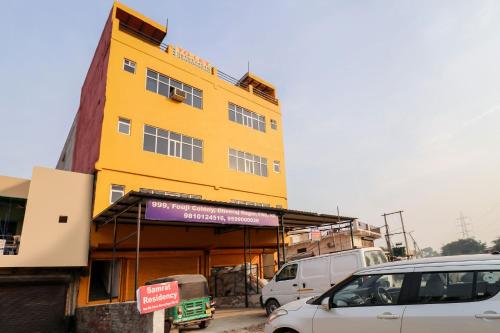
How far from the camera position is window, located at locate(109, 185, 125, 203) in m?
16.9

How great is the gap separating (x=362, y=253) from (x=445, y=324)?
723 centimetres

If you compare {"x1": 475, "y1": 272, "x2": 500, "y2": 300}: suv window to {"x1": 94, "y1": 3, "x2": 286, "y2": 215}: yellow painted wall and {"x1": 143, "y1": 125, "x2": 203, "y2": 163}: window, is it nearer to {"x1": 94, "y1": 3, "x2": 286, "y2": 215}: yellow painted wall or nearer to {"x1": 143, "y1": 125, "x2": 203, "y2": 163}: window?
{"x1": 94, "y1": 3, "x2": 286, "y2": 215}: yellow painted wall

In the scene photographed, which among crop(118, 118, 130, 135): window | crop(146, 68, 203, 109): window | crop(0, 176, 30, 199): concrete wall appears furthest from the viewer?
crop(146, 68, 203, 109): window

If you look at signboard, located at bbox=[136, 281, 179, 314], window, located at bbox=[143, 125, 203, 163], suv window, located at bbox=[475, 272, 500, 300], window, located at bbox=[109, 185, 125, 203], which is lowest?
signboard, located at bbox=[136, 281, 179, 314]

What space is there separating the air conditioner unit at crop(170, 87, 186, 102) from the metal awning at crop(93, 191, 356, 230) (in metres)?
7.60

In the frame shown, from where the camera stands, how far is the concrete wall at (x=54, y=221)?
47.8 feet

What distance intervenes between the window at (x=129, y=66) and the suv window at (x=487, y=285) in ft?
63.0

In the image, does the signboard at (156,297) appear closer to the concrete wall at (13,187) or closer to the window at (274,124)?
the concrete wall at (13,187)

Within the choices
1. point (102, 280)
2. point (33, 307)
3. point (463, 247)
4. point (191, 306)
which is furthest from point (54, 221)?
point (463, 247)

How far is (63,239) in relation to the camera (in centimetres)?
1541

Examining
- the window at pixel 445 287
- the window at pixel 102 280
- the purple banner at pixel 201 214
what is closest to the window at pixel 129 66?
the purple banner at pixel 201 214

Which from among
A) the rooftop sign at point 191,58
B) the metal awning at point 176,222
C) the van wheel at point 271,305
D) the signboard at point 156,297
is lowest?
the van wheel at point 271,305

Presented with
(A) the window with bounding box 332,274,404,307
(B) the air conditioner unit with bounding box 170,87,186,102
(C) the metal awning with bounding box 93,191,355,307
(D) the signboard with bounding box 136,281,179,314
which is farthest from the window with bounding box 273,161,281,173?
(A) the window with bounding box 332,274,404,307

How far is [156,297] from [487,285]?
24.8 ft
